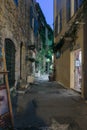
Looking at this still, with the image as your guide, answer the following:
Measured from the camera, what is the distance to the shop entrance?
15461 millimetres

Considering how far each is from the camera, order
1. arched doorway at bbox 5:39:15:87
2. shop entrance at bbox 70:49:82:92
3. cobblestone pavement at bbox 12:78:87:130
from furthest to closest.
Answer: shop entrance at bbox 70:49:82:92
arched doorway at bbox 5:39:15:87
cobblestone pavement at bbox 12:78:87:130

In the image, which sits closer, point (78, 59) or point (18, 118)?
point (18, 118)

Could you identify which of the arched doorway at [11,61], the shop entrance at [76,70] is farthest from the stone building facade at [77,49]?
the arched doorway at [11,61]

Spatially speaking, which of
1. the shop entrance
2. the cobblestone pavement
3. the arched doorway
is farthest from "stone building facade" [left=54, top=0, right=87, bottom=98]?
the arched doorway

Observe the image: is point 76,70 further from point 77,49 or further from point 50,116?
point 50,116

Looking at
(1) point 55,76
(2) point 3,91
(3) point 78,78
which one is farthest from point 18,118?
(1) point 55,76

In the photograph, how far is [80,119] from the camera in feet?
27.3

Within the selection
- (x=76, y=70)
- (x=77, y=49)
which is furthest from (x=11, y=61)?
(x=76, y=70)

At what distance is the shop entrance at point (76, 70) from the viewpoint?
15461 millimetres

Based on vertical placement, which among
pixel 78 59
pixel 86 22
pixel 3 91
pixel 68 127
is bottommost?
pixel 68 127

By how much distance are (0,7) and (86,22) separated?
4.31m

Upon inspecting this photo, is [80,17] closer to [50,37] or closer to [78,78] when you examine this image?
[78,78]

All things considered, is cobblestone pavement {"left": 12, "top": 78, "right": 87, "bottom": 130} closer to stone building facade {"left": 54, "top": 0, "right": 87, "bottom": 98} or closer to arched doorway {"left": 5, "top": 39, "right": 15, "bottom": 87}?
arched doorway {"left": 5, "top": 39, "right": 15, "bottom": 87}

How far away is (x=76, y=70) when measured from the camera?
651 inches
